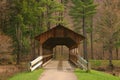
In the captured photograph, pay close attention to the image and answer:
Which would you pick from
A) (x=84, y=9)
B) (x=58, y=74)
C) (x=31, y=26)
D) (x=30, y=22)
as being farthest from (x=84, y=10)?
(x=58, y=74)

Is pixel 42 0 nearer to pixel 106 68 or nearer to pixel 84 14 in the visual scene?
pixel 84 14

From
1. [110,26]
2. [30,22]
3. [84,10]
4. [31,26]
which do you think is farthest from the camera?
[84,10]

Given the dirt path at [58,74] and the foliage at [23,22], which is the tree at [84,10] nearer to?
the foliage at [23,22]

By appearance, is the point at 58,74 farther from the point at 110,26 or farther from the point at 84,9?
the point at 84,9

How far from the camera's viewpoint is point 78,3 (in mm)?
64000

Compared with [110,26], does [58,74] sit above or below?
below

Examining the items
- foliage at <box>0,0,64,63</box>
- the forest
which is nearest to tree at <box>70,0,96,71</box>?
the forest

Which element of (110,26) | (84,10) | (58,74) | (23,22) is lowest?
(58,74)

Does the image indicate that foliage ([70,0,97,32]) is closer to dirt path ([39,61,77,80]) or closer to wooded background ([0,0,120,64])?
wooded background ([0,0,120,64])

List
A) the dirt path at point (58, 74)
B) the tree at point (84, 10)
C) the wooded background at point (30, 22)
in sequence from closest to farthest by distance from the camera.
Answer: the dirt path at point (58, 74), the wooded background at point (30, 22), the tree at point (84, 10)

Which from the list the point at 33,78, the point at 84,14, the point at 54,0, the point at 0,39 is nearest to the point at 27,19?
the point at 0,39

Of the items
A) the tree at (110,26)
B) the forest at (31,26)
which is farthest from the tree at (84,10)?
the tree at (110,26)

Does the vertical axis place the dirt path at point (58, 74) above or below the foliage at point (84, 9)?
below

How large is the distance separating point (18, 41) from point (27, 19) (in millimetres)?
3933
